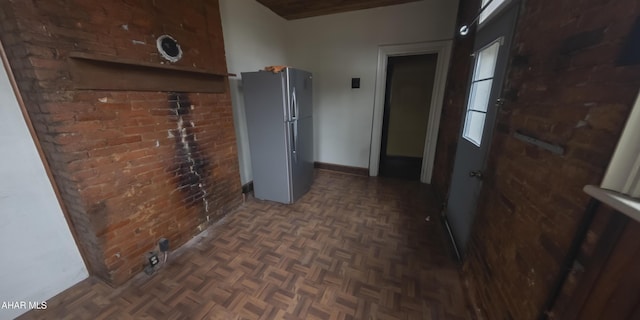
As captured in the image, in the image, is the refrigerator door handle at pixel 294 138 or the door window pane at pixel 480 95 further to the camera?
the refrigerator door handle at pixel 294 138

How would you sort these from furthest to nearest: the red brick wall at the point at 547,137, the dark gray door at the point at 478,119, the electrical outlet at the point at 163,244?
the electrical outlet at the point at 163,244, the dark gray door at the point at 478,119, the red brick wall at the point at 547,137

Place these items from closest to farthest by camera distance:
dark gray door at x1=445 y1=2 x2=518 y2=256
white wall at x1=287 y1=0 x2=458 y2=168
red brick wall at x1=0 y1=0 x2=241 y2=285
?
red brick wall at x1=0 y1=0 x2=241 y2=285
dark gray door at x1=445 y1=2 x2=518 y2=256
white wall at x1=287 y1=0 x2=458 y2=168

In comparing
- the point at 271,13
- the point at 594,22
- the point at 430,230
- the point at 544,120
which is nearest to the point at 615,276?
the point at 544,120

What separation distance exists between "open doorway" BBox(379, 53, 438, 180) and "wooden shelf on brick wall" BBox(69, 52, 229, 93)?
2755mm

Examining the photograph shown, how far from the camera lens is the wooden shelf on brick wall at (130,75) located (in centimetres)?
131

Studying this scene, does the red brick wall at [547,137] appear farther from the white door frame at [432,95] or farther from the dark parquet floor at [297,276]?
the white door frame at [432,95]

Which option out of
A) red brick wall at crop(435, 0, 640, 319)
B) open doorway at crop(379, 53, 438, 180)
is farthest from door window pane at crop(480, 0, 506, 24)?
open doorway at crop(379, 53, 438, 180)

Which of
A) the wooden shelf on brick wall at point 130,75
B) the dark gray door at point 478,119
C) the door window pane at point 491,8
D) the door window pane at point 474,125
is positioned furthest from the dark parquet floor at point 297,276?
the door window pane at point 491,8

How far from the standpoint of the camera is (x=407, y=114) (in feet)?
14.2

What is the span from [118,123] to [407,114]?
14.4 ft

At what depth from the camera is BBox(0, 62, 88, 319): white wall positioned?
1268mm

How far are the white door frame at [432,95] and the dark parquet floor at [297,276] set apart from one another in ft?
3.96

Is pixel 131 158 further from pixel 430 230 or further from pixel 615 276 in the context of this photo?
pixel 430 230
